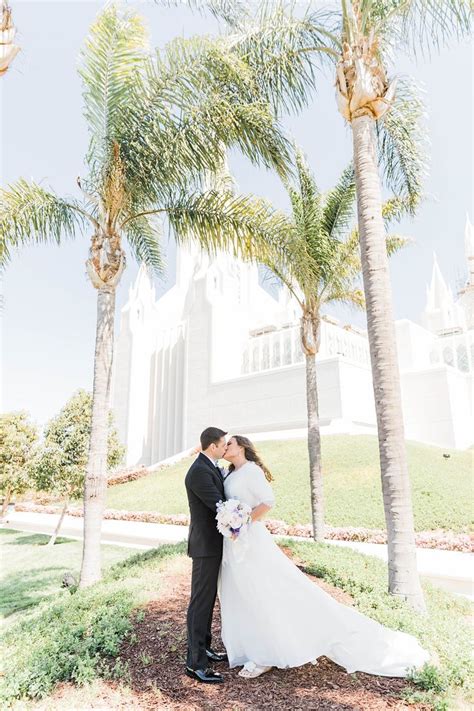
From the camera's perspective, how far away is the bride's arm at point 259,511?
354 centimetres

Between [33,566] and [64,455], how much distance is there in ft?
11.0

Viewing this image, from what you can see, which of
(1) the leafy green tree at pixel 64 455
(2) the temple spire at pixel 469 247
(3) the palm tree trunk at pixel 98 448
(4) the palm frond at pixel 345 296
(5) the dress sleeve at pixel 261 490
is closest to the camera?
(5) the dress sleeve at pixel 261 490

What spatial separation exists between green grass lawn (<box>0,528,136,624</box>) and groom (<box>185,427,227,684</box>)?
4061 millimetres

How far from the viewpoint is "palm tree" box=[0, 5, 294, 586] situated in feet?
22.2

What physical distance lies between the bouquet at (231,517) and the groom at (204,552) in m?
0.11

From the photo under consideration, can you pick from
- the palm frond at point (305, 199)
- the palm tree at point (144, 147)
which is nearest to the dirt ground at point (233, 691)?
the palm tree at point (144, 147)

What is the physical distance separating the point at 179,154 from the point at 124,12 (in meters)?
2.26

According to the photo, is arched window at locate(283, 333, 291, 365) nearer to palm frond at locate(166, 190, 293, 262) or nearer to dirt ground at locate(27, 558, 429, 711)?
palm frond at locate(166, 190, 293, 262)

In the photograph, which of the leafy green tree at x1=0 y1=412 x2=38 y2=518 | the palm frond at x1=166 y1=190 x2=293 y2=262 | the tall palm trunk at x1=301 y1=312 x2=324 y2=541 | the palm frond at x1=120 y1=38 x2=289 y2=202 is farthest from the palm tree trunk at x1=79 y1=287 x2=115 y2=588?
the leafy green tree at x1=0 y1=412 x2=38 y2=518

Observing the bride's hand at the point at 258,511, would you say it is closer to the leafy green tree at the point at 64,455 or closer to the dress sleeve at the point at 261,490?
the dress sleeve at the point at 261,490

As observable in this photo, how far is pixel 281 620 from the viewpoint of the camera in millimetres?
3467

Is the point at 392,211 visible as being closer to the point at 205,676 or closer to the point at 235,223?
the point at 235,223

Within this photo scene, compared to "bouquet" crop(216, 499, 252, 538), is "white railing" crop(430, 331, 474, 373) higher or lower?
higher

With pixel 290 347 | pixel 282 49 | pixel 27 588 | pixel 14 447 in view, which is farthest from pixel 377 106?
pixel 290 347
